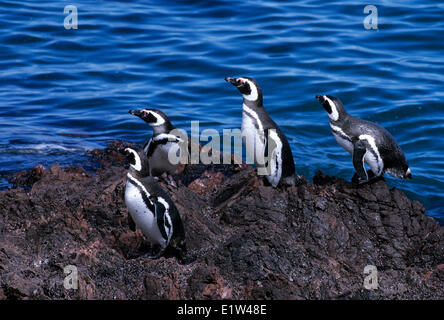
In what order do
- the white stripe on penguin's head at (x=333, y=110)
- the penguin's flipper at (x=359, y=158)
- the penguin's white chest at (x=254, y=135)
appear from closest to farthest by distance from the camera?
the penguin's flipper at (x=359, y=158), the white stripe on penguin's head at (x=333, y=110), the penguin's white chest at (x=254, y=135)

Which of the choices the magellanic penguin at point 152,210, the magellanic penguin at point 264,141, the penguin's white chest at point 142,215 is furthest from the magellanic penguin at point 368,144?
the penguin's white chest at point 142,215

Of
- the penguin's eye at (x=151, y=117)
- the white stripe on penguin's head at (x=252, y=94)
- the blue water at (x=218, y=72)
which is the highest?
the white stripe on penguin's head at (x=252, y=94)

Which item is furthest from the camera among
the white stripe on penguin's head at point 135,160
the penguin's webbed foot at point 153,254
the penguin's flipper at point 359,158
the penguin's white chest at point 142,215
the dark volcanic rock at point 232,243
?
the penguin's flipper at point 359,158

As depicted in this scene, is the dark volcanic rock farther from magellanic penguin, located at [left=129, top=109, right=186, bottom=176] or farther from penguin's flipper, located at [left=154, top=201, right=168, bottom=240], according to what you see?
magellanic penguin, located at [left=129, top=109, right=186, bottom=176]

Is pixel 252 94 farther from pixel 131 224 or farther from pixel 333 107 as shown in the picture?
pixel 131 224

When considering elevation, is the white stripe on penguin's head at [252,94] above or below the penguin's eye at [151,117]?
above

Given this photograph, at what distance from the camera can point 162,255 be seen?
20.0 feet

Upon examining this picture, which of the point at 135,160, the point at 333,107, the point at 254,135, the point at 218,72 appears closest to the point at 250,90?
the point at 254,135

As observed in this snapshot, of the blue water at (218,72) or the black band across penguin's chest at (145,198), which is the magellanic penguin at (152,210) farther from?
the blue water at (218,72)

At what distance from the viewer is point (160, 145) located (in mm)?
8062

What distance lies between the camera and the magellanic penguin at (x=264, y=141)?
7.32 meters
